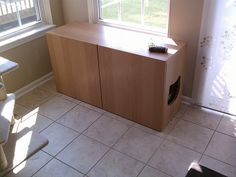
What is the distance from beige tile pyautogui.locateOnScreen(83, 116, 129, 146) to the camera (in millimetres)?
2102

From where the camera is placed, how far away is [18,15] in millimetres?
2545

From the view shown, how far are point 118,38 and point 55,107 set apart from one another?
864 millimetres

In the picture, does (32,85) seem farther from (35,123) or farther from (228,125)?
(228,125)

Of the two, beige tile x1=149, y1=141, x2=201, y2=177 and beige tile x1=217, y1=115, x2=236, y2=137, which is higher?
beige tile x1=217, y1=115, x2=236, y2=137

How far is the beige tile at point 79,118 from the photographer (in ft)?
7.37

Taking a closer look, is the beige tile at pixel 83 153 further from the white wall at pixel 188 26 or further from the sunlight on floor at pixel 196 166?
the white wall at pixel 188 26

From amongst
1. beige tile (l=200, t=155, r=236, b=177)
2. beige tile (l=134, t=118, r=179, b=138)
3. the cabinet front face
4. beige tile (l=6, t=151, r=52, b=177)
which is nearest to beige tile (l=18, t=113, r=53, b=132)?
beige tile (l=6, t=151, r=52, b=177)

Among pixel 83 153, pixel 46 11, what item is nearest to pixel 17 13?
pixel 46 11

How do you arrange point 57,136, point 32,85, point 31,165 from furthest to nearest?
point 32,85, point 57,136, point 31,165

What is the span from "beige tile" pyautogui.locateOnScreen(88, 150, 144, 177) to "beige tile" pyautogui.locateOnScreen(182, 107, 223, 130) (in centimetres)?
67

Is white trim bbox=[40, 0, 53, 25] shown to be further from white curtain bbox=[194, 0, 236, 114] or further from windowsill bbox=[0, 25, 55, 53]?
white curtain bbox=[194, 0, 236, 114]

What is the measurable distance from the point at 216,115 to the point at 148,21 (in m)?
0.99

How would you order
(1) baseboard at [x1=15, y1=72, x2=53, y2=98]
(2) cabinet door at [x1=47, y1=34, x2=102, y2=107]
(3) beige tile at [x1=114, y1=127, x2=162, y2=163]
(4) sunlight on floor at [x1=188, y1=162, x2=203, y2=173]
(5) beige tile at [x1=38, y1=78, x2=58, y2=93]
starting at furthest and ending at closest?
(5) beige tile at [x1=38, y1=78, x2=58, y2=93]
(1) baseboard at [x1=15, y1=72, x2=53, y2=98]
(2) cabinet door at [x1=47, y1=34, x2=102, y2=107]
(3) beige tile at [x1=114, y1=127, x2=162, y2=163]
(4) sunlight on floor at [x1=188, y1=162, x2=203, y2=173]

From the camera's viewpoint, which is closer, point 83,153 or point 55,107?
point 83,153
